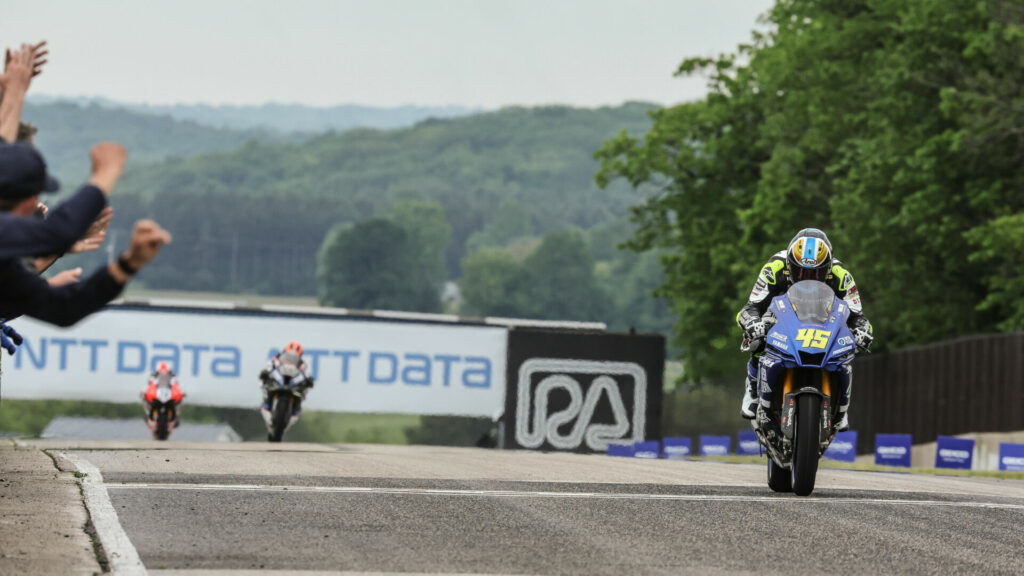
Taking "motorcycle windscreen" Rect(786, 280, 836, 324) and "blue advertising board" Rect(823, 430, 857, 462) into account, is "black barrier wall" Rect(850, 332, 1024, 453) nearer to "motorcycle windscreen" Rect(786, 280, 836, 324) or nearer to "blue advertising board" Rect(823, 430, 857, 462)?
"blue advertising board" Rect(823, 430, 857, 462)

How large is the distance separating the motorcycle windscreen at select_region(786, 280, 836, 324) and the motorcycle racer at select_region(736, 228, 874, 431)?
0.66ft

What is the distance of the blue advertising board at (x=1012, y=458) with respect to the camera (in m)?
26.2

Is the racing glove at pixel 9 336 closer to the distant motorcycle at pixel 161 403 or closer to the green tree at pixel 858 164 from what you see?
the distant motorcycle at pixel 161 403

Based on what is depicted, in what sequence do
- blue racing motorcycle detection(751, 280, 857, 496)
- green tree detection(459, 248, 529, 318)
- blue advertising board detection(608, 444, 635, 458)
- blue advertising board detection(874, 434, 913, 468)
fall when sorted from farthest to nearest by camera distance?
green tree detection(459, 248, 529, 318) → blue advertising board detection(608, 444, 635, 458) → blue advertising board detection(874, 434, 913, 468) → blue racing motorcycle detection(751, 280, 857, 496)

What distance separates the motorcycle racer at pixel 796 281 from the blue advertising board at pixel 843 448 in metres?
17.9

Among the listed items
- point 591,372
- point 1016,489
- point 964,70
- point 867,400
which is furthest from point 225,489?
point 591,372

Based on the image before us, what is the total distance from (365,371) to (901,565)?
4107 cm

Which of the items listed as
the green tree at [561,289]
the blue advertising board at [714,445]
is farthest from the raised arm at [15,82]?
the green tree at [561,289]

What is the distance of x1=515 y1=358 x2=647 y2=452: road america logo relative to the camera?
45750 mm

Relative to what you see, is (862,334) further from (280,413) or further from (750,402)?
(280,413)

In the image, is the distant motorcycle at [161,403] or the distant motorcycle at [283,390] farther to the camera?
the distant motorcycle at [161,403]

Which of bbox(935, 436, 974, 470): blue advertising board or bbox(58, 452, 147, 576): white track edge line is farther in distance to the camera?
bbox(935, 436, 974, 470): blue advertising board

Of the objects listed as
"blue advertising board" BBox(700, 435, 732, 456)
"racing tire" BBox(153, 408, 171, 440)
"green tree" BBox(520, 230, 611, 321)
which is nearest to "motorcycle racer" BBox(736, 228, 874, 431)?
"racing tire" BBox(153, 408, 171, 440)

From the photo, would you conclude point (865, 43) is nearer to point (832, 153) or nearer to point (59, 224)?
point (832, 153)
